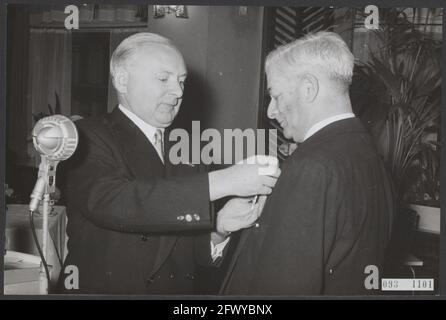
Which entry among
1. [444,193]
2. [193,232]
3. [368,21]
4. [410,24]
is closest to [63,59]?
[193,232]

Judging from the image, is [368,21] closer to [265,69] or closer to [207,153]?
[265,69]

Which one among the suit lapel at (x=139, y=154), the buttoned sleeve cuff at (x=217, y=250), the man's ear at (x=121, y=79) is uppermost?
the man's ear at (x=121, y=79)

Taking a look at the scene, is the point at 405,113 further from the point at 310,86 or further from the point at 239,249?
the point at 239,249

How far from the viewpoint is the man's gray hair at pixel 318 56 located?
186cm

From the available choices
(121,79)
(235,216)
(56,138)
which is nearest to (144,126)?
(121,79)

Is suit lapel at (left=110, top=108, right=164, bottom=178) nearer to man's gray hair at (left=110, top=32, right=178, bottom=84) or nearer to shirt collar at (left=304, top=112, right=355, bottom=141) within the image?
man's gray hair at (left=110, top=32, right=178, bottom=84)

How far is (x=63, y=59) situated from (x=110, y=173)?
43cm

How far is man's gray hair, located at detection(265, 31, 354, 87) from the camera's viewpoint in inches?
73.1

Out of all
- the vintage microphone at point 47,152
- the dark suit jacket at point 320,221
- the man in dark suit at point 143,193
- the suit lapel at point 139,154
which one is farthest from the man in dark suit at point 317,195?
the vintage microphone at point 47,152

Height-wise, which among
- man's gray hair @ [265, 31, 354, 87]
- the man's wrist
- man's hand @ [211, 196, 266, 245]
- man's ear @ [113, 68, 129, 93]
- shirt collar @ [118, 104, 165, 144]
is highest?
man's gray hair @ [265, 31, 354, 87]

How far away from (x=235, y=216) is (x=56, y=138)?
0.63 meters

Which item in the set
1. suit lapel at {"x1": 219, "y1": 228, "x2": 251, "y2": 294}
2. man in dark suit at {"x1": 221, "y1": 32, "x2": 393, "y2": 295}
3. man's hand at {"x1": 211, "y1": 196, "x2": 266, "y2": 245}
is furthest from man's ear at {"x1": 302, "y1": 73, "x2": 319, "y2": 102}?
suit lapel at {"x1": 219, "y1": 228, "x2": 251, "y2": 294}

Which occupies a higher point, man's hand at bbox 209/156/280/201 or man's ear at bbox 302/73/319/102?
man's ear at bbox 302/73/319/102

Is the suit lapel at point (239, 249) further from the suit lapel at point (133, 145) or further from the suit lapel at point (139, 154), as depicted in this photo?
the suit lapel at point (133, 145)
